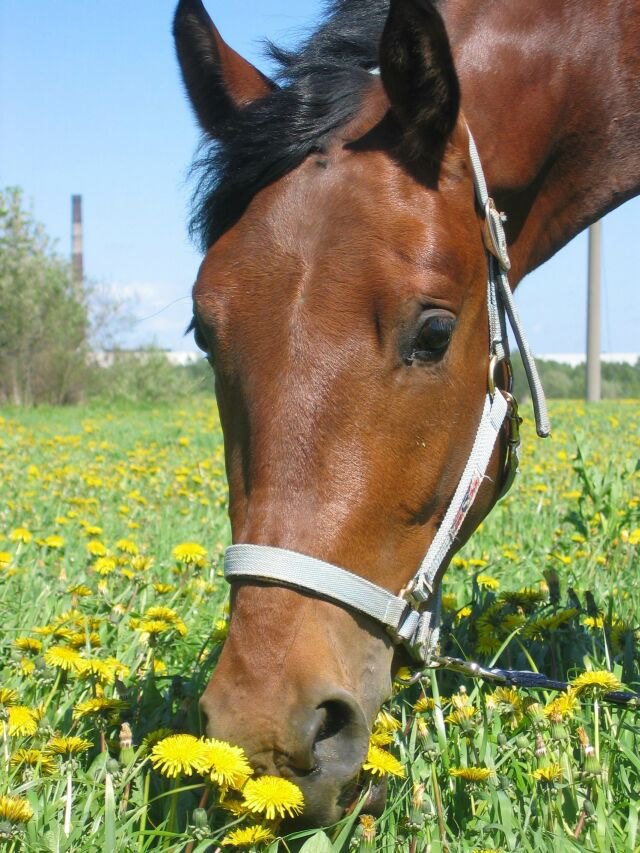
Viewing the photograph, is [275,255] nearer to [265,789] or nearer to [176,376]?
[265,789]

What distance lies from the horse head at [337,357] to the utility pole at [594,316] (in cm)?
2131

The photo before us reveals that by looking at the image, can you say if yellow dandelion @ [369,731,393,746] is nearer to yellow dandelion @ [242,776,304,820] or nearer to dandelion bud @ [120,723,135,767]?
yellow dandelion @ [242,776,304,820]

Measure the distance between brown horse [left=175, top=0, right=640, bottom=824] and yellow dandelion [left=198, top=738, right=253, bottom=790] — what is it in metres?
0.04

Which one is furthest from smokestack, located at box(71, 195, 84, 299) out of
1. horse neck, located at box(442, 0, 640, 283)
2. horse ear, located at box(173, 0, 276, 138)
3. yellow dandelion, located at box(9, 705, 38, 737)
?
yellow dandelion, located at box(9, 705, 38, 737)

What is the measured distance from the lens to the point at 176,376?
26875 mm

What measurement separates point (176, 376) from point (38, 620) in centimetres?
2402

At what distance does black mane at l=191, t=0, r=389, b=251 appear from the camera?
7.06 feet

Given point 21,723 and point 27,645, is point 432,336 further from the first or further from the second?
point 27,645

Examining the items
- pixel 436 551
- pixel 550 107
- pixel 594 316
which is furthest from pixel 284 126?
pixel 594 316

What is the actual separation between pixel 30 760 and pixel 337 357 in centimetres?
104

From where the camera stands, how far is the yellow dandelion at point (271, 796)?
1.57 m

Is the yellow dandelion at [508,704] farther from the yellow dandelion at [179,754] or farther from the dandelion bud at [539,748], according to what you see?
the yellow dandelion at [179,754]

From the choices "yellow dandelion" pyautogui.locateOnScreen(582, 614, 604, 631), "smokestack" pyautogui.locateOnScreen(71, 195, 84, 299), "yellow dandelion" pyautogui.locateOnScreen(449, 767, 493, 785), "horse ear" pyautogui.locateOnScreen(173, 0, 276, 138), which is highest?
"smokestack" pyautogui.locateOnScreen(71, 195, 84, 299)

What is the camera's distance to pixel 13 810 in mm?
1623
